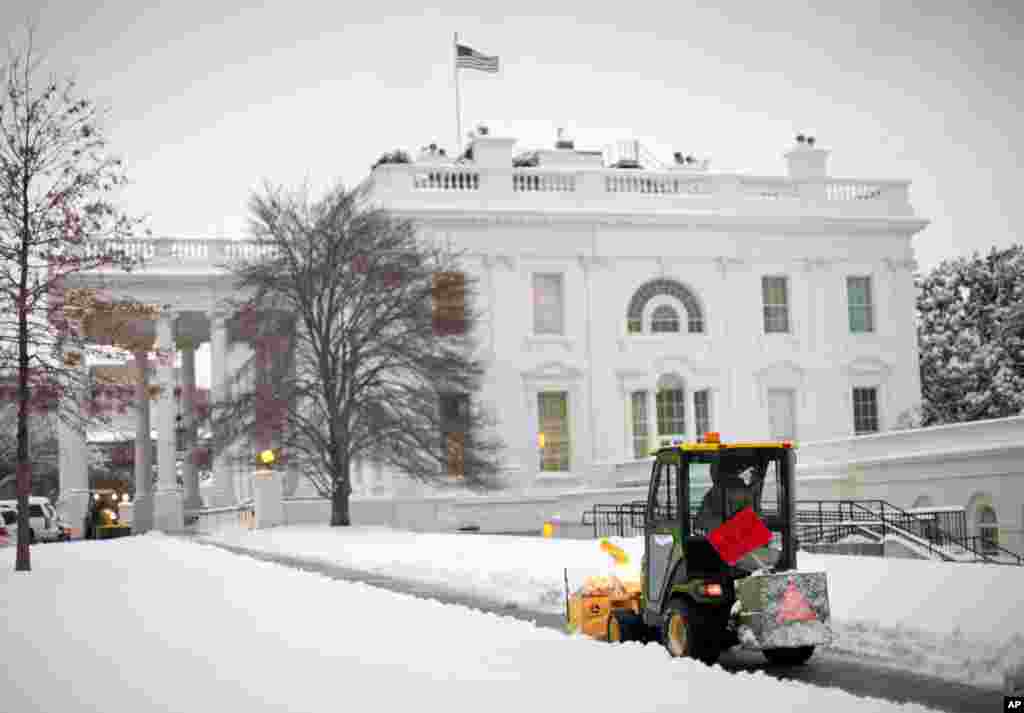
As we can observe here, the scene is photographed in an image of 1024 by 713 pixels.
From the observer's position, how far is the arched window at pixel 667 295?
2217 inches

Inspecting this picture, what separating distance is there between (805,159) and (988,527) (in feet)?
87.2

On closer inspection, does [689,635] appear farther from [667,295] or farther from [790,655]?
[667,295]

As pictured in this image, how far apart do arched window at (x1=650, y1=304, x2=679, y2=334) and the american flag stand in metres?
11.4

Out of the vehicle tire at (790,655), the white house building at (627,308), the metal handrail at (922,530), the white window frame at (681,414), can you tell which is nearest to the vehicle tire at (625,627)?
the vehicle tire at (790,655)

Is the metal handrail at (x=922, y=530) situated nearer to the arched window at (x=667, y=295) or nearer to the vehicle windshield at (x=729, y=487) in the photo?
the vehicle windshield at (x=729, y=487)

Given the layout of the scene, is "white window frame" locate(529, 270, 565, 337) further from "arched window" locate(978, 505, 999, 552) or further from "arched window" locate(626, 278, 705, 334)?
"arched window" locate(978, 505, 999, 552)

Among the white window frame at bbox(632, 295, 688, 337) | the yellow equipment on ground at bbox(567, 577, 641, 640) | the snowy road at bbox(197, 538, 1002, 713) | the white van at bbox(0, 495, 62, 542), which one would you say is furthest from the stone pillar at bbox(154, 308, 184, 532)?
the yellow equipment on ground at bbox(567, 577, 641, 640)

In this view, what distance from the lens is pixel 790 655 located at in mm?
12547

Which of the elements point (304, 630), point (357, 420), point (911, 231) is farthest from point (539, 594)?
point (911, 231)

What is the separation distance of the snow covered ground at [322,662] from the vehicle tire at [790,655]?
1.00 metres

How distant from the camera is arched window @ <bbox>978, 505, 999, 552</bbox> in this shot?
34562 millimetres

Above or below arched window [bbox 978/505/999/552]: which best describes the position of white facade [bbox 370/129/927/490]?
above

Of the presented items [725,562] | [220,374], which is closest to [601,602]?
[725,562]

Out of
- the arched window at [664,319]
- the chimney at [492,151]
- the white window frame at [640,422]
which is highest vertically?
the chimney at [492,151]
